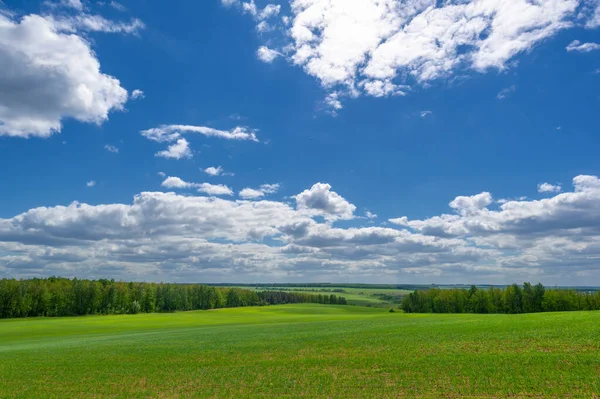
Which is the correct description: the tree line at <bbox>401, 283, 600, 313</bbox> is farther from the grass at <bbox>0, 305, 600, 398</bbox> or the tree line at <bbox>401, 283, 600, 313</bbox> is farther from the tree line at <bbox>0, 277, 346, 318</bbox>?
the tree line at <bbox>0, 277, 346, 318</bbox>

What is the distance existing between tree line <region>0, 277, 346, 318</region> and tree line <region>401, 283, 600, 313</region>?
8869 cm

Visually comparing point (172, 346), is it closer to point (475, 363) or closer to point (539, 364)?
point (475, 363)

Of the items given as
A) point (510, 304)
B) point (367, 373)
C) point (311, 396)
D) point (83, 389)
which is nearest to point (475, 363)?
point (367, 373)

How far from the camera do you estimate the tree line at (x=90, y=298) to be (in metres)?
109

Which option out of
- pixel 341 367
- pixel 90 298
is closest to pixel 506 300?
pixel 341 367

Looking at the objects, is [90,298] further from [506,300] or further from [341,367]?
[506,300]

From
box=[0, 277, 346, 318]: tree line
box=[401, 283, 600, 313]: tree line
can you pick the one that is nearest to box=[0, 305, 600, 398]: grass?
box=[401, 283, 600, 313]: tree line

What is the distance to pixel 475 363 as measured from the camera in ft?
79.2

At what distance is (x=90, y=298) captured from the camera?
123 metres

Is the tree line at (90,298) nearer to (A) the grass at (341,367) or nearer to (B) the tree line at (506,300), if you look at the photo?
(B) the tree line at (506,300)

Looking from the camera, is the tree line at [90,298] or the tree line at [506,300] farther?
the tree line at [90,298]

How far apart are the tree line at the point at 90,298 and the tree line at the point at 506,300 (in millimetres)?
88685

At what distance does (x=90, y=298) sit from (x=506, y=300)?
130 metres

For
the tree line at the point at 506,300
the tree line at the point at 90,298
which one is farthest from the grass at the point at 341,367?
the tree line at the point at 90,298
